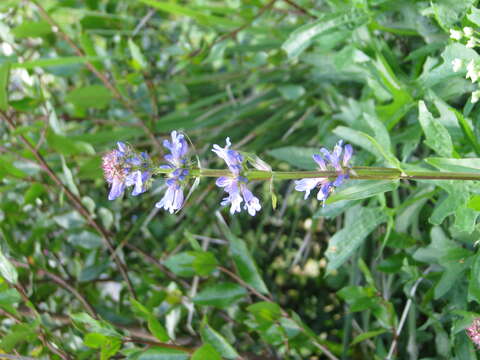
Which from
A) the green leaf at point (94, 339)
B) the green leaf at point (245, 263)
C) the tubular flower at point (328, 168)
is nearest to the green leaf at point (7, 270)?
the green leaf at point (94, 339)

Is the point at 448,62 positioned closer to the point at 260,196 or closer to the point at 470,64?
the point at 470,64

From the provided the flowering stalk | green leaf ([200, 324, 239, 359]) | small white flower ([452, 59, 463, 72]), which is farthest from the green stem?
green leaf ([200, 324, 239, 359])

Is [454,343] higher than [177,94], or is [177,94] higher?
[177,94]

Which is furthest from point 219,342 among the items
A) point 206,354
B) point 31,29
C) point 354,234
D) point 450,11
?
point 31,29

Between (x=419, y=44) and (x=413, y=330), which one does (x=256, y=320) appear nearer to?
(x=413, y=330)

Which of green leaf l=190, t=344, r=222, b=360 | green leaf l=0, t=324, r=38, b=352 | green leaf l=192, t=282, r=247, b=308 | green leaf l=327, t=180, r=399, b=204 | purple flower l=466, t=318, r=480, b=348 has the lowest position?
green leaf l=192, t=282, r=247, b=308

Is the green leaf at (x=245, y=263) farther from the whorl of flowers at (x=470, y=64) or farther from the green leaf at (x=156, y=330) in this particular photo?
the whorl of flowers at (x=470, y=64)

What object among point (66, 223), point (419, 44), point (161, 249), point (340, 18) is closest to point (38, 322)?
point (66, 223)

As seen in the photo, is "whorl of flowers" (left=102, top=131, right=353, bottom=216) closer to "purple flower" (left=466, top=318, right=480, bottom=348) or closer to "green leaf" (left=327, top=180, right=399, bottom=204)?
"green leaf" (left=327, top=180, right=399, bottom=204)
